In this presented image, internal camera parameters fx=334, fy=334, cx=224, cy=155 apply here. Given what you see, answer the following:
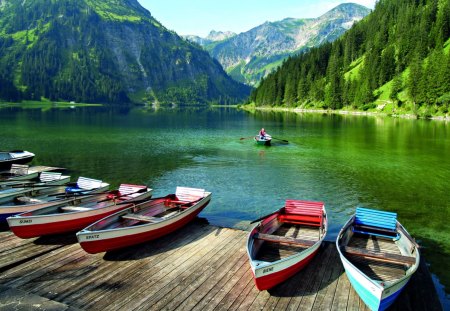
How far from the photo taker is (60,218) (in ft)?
59.8

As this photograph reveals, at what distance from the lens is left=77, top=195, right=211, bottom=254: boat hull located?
51.0ft

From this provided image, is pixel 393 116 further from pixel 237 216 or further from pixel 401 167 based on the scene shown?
pixel 237 216

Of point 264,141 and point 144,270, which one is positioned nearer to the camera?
point 144,270

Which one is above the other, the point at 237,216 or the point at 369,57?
the point at 369,57

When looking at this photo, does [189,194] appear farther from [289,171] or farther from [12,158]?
[12,158]

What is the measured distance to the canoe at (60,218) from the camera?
17.1 metres

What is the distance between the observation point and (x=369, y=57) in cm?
18188

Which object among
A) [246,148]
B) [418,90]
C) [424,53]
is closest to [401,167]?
[246,148]

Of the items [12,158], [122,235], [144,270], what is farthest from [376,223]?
[12,158]

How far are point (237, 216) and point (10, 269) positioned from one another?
16.0 metres

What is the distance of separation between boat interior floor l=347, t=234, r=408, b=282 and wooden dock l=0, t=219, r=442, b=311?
809 millimetres

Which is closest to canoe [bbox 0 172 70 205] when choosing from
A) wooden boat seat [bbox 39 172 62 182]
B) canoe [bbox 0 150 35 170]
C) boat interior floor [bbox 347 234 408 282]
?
wooden boat seat [bbox 39 172 62 182]

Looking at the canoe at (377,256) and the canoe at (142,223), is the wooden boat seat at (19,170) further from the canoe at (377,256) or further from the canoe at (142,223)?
the canoe at (377,256)

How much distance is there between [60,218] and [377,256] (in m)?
16.0
